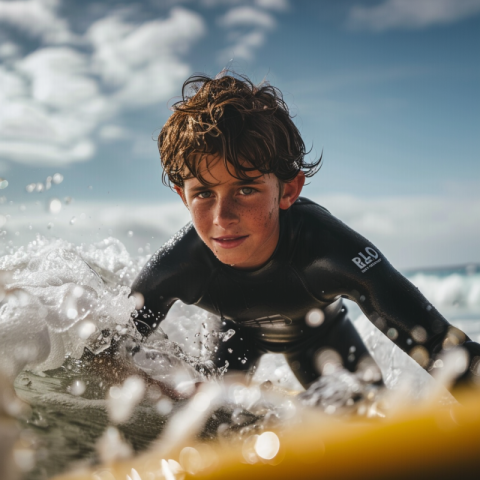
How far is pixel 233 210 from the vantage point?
2.01 metres

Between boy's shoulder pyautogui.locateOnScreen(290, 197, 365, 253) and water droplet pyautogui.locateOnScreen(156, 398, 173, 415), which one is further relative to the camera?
boy's shoulder pyautogui.locateOnScreen(290, 197, 365, 253)

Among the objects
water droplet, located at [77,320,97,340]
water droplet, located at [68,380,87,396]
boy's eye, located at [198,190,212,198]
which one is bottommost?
water droplet, located at [68,380,87,396]

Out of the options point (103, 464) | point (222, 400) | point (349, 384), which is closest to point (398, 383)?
point (349, 384)

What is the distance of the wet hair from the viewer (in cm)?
207

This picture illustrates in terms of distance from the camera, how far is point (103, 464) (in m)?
1.30

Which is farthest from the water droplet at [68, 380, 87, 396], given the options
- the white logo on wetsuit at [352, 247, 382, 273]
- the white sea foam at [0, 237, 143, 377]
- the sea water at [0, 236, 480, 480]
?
the white logo on wetsuit at [352, 247, 382, 273]

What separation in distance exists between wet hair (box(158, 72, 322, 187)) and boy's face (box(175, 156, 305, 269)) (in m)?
0.04

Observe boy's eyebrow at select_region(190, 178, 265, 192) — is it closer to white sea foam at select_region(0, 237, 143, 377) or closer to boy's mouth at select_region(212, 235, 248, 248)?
boy's mouth at select_region(212, 235, 248, 248)

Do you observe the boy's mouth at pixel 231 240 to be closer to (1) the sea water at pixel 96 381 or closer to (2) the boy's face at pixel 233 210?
(2) the boy's face at pixel 233 210

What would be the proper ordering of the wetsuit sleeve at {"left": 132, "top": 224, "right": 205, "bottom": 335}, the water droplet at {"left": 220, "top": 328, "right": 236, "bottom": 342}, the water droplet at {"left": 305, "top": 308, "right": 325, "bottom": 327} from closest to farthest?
the wetsuit sleeve at {"left": 132, "top": 224, "right": 205, "bottom": 335} → the water droplet at {"left": 305, "top": 308, "right": 325, "bottom": 327} → the water droplet at {"left": 220, "top": 328, "right": 236, "bottom": 342}

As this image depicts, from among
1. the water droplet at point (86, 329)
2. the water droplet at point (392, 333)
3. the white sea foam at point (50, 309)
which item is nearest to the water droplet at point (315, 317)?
the water droplet at point (392, 333)

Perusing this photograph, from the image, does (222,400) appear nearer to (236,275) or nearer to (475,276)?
(236,275)

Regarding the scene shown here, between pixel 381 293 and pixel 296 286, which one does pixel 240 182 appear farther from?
pixel 381 293

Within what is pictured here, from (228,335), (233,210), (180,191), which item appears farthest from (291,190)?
(228,335)
